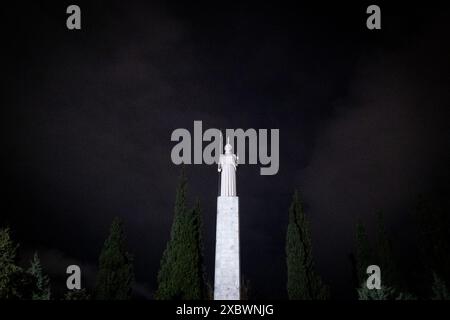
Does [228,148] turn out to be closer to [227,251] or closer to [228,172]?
[228,172]

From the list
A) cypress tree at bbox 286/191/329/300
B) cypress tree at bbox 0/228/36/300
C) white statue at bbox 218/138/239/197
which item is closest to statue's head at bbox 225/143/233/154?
white statue at bbox 218/138/239/197

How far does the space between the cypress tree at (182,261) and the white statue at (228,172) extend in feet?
17.9

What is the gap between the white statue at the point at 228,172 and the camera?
21.3m

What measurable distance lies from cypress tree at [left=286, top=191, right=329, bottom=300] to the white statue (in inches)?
348

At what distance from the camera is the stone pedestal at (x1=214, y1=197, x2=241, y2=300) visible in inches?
770

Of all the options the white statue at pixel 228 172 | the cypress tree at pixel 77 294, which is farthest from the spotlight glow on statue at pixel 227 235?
the cypress tree at pixel 77 294

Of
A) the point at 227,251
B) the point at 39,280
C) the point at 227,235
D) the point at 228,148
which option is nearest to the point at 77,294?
the point at 39,280

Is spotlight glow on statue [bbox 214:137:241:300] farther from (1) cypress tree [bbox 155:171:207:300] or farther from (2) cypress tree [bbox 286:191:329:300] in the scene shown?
(2) cypress tree [bbox 286:191:329:300]

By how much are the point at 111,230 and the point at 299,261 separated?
12584 mm

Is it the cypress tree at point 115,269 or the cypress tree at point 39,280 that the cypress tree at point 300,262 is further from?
the cypress tree at point 39,280
